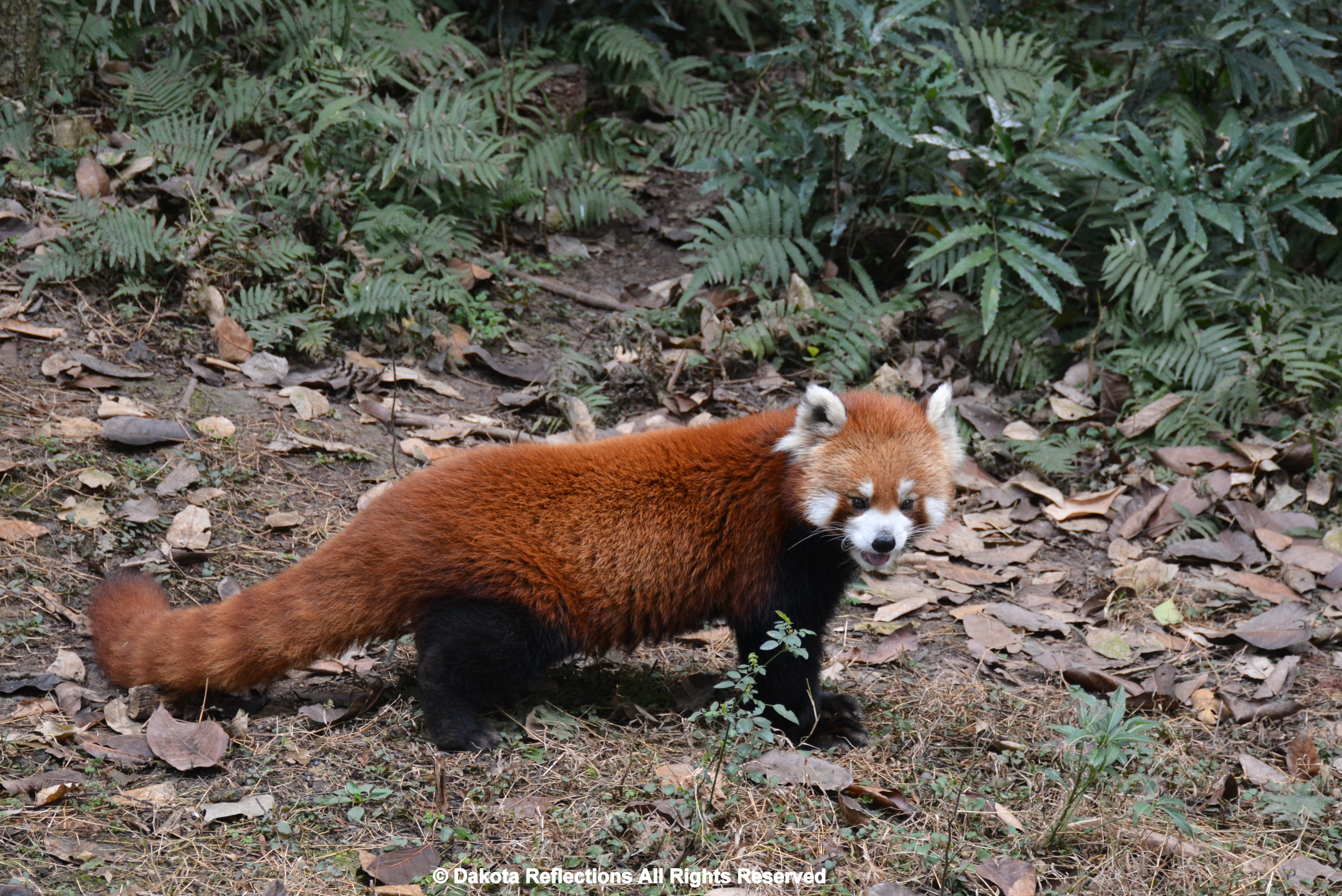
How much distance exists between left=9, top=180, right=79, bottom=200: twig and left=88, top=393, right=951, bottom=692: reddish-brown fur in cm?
343

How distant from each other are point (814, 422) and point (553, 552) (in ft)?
3.54

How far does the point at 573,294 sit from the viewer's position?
23.6 ft

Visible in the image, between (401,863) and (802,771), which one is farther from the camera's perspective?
(802,771)

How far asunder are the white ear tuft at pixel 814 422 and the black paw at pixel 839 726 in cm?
96

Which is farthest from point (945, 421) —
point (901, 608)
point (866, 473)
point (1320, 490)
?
point (1320, 490)

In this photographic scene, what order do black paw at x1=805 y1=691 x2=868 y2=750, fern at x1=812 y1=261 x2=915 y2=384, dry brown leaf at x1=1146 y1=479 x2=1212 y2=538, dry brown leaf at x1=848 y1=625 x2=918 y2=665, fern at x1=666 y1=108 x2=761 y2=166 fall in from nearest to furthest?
black paw at x1=805 y1=691 x2=868 y2=750, dry brown leaf at x1=848 y1=625 x2=918 y2=665, dry brown leaf at x1=1146 y1=479 x2=1212 y2=538, fern at x1=812 y1=261 x2=915 y2=384, fern at x1=666 y1=108 x2=761 y2=166

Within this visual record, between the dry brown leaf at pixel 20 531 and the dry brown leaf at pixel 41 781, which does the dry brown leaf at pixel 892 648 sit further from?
the dry brown leaf at pixel 20 531

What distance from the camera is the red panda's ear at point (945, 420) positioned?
418 centimetres

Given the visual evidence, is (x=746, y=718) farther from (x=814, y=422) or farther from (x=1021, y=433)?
(x=1021, y=433)

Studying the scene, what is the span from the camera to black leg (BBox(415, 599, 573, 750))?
3.67m

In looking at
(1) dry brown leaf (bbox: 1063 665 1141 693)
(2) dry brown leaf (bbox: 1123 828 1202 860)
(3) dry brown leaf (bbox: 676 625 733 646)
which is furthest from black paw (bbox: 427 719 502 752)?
(1) dry brown leaf (bbox: 1063 665 1141 693)

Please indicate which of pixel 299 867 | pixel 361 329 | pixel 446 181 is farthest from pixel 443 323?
pixel 299 867

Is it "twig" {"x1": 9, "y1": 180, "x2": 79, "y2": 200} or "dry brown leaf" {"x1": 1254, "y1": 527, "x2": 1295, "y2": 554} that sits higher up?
"twig" {"x1": 9, "y1": 180, "x2": 79, "y2": 200}

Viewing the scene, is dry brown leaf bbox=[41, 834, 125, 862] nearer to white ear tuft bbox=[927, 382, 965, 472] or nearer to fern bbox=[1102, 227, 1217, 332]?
white ear tuft bbox=[927, 382, 965, 472]
